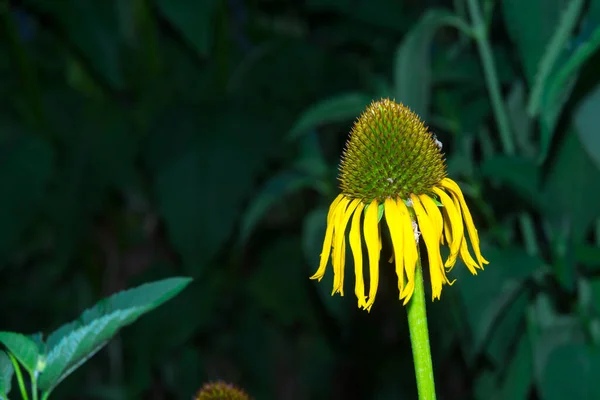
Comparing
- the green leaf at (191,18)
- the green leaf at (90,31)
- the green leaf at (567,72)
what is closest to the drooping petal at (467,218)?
the green leaf at (567,72)

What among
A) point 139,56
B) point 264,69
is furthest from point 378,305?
point 139,56

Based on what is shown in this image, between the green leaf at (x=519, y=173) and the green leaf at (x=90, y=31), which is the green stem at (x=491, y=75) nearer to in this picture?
the green leaf at (x=519, y=173)

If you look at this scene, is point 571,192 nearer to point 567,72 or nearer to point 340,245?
point 567,72

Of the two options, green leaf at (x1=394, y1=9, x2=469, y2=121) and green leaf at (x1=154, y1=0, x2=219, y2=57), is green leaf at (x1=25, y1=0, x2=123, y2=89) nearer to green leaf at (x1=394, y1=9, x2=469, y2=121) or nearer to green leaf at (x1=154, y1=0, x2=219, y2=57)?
green leaf at (x1=154, y1=0, x2=219, y2=57)

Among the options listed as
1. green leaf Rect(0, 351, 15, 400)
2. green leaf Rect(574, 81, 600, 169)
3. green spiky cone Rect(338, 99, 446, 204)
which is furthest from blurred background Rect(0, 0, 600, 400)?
green leaf Rect(0, 351, 15, 400)

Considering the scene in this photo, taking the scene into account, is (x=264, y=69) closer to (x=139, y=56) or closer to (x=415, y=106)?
(x=139, y=56)

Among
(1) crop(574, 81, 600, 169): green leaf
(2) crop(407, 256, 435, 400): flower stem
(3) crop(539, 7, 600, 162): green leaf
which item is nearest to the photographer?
(2) crop(407, 256, 435, 400): flower stem

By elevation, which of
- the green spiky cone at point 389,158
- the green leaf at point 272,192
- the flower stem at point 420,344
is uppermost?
the green leaf at point 272,192
